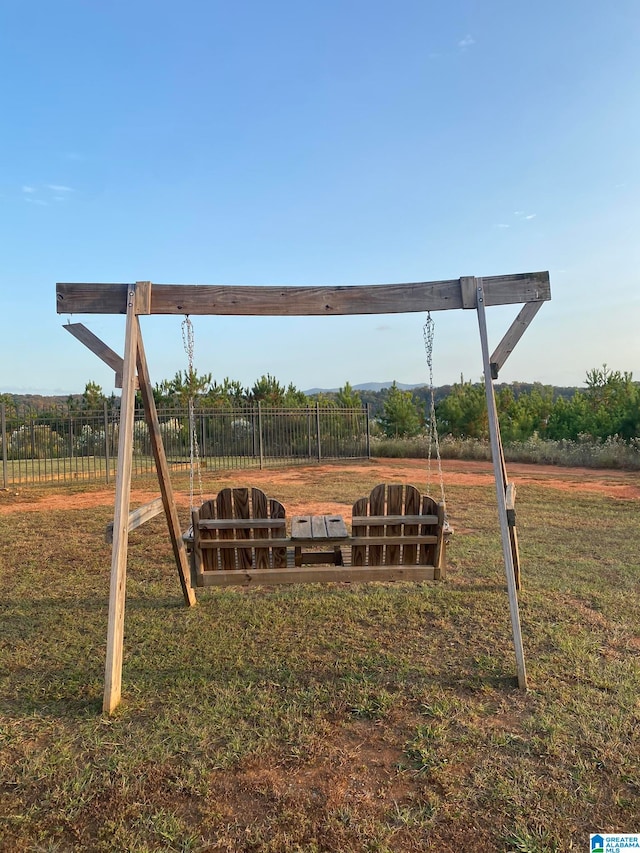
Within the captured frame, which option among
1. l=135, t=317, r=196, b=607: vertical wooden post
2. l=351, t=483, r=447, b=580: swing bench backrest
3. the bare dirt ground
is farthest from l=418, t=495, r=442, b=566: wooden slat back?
the bare dirt ground

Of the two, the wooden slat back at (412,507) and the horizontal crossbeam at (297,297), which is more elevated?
the horizontal crossbeam at (297,297)

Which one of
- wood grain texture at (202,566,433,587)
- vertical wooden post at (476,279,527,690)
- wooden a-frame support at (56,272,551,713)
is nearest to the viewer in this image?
vertical wooden post at (476,279,527,690)

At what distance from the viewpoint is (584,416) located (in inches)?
773

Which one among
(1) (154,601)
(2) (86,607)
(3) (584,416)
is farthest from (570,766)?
(3) (584,416)

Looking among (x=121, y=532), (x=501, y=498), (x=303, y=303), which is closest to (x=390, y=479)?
(x=501, y=498)

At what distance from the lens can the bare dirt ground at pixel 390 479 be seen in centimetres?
1017

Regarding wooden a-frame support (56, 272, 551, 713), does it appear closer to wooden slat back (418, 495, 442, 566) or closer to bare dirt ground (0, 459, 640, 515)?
wooden slat back (418, 495, 442, 566)

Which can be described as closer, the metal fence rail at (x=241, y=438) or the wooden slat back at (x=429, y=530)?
the wooden slat back at (x=429, y=530)

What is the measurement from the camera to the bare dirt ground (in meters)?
10.2

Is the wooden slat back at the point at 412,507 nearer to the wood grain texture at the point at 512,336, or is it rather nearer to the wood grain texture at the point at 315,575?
the wood grain texture at the point at 315,575

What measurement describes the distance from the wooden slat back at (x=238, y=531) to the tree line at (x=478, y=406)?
14192 millimetres

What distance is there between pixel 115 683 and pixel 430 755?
1695 millimetres

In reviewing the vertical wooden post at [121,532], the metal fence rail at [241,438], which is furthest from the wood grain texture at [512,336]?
the metal fence rail at [241,438]

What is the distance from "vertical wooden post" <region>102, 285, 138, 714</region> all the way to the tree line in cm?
1452
